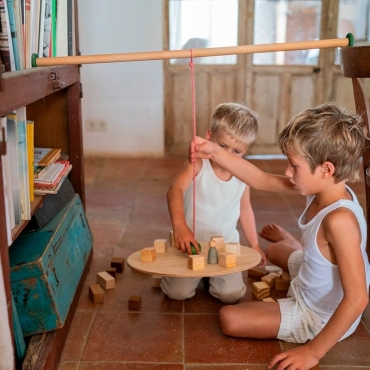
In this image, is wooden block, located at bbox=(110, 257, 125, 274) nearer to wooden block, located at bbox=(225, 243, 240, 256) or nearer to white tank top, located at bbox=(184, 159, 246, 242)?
white tank top, located at bbox=(184, 159, 246, 242)

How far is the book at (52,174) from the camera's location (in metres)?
1.86

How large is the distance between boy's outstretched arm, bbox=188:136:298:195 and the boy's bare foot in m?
0.65

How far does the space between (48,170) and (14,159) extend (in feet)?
1.63

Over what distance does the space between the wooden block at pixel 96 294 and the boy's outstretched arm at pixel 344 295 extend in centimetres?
79

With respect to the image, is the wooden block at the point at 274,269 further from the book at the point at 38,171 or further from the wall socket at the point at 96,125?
the wall socket at the point at 96,125

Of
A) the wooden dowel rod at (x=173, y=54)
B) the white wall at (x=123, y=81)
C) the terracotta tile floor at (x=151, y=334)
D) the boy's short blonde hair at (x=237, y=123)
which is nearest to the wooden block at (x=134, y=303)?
the terracotta tile floor at (x=151, y=334)

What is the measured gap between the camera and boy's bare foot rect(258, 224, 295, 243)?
8.42ft

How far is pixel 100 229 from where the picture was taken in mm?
2992

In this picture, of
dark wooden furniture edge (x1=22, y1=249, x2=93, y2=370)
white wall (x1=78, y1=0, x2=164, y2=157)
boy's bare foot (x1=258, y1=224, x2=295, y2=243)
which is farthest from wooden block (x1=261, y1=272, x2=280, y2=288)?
white wall (x1=78, y1=0, x2=164, y2=157)

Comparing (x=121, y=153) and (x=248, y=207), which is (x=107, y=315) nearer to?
(x=248, y=207)

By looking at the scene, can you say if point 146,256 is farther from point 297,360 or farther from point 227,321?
point 297,360

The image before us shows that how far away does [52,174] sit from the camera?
6.34 ft

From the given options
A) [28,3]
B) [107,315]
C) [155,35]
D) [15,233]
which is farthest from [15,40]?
[155,35]

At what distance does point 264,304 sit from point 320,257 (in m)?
0.28
